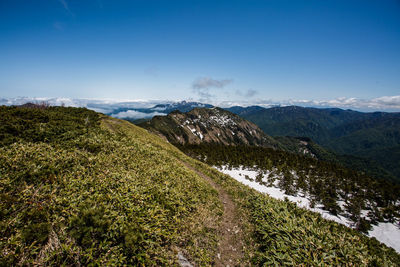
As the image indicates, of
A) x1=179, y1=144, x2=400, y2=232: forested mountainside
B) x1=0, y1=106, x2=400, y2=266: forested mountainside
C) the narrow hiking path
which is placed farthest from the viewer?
x1=179, y1=144, x2=400, y2=232: forested mountainside

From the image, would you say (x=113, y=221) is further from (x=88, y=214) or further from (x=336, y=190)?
(x=336, y=190)

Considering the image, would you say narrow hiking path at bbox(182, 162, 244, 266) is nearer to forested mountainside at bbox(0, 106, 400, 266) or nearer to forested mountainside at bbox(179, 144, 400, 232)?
forested mountainside at bbox(0, 106, 400, 266)

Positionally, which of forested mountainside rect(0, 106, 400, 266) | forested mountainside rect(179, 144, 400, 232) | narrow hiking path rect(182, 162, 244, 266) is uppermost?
forested mountainside rect(0, 106, 400, 266)

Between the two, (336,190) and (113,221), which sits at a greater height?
(113,221)

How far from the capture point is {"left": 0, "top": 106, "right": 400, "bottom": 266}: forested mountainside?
535 cm

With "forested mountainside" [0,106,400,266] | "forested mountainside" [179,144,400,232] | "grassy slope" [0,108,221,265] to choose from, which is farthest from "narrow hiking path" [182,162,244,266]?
"forested mountainside" [179,144,400,232]

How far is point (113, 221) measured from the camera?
21.1 ft

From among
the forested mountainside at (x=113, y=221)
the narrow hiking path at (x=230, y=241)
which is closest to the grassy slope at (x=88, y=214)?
the forested mountainside at (x=113, y=221)

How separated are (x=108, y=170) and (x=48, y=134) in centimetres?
784

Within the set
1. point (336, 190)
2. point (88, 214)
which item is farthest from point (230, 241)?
point (336, 190)

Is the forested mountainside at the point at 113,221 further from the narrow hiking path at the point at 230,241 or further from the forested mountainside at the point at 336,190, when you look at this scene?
the forested mountainside at the point at 336,190

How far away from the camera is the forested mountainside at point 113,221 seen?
5.35 metres

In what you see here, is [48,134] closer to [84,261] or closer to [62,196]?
[62,196]

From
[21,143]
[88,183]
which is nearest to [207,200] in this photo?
[88,183]
